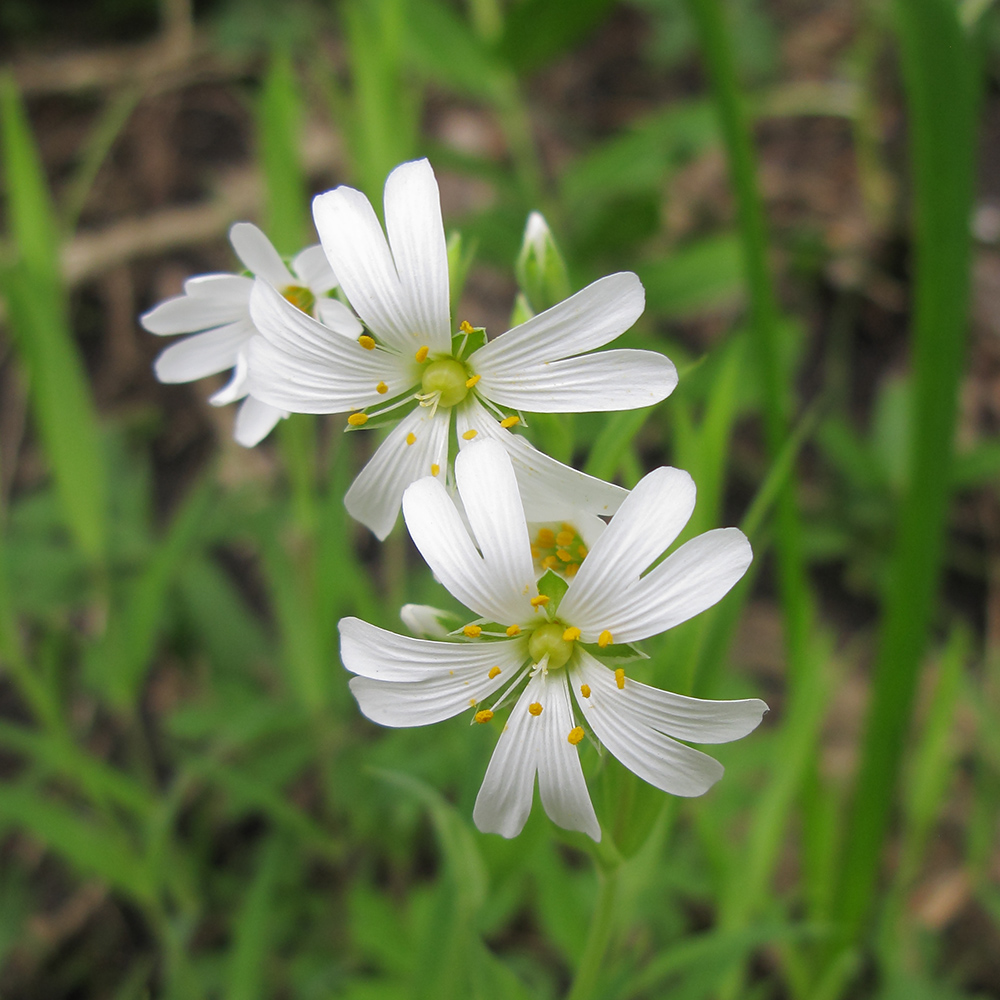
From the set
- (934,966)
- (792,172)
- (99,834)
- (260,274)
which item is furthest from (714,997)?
(792,172)

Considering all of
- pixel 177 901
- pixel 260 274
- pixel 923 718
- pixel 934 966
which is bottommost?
pixel 934 966

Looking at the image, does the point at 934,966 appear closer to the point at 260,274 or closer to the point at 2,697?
the point at 260,274

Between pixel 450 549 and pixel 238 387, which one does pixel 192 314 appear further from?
pixel 450 549

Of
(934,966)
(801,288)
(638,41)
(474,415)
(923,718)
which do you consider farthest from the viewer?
(638,41)

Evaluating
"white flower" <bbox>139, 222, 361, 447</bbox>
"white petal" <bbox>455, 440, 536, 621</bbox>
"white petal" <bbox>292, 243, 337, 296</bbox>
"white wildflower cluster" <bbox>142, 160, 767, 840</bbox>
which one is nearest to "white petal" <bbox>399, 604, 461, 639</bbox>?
"white wildflower cluster" <bbox>142, 160, 767, 840</bbox>

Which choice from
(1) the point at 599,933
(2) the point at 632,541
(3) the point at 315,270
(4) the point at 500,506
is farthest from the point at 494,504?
(1) the point at 599,933

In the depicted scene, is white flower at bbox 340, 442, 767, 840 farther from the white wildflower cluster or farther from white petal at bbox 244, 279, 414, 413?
white petal at bbox 244, 279, 414, 413
